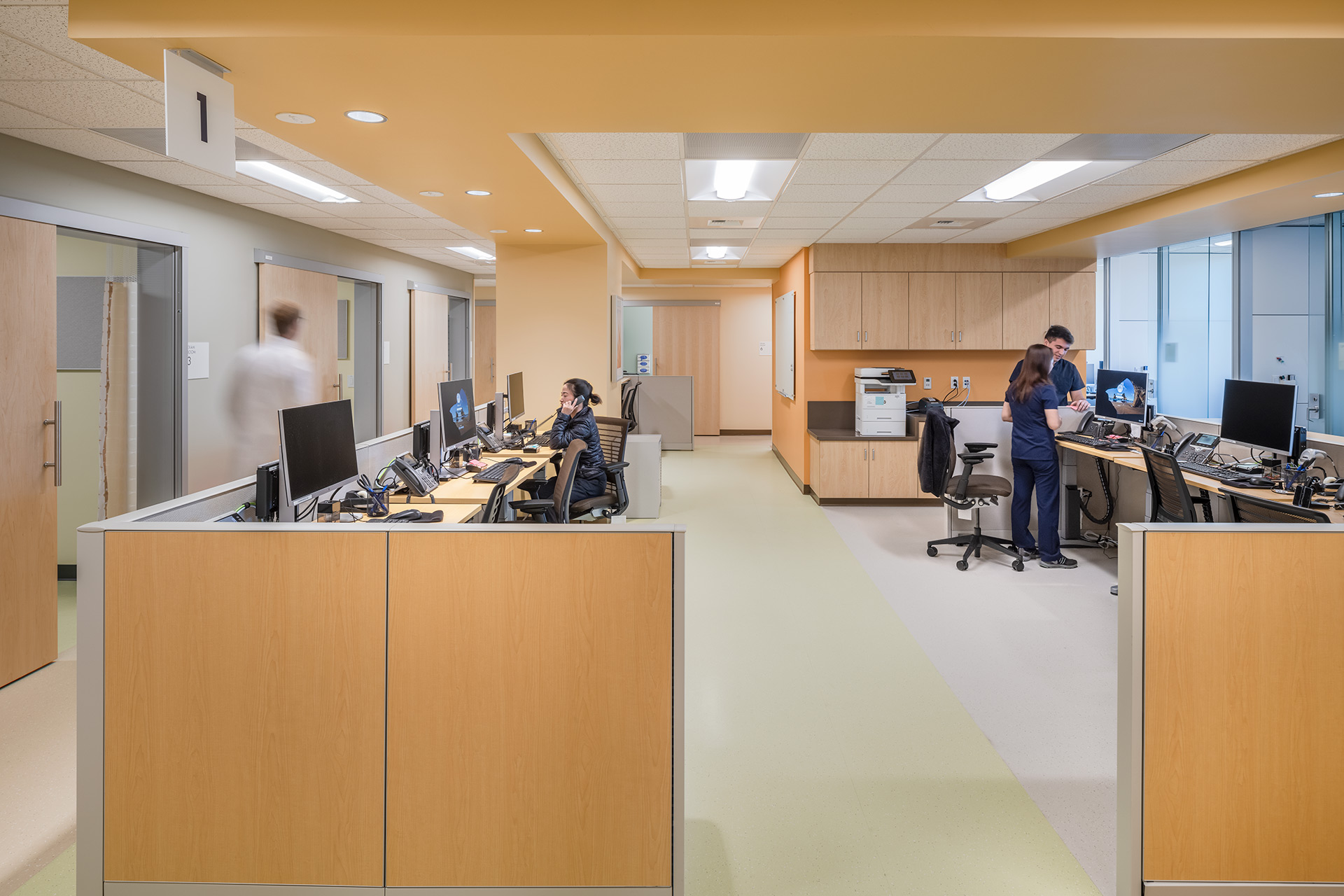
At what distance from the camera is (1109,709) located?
3143mm

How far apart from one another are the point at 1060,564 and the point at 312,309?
6039 millimetres

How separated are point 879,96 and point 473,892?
8.83ft

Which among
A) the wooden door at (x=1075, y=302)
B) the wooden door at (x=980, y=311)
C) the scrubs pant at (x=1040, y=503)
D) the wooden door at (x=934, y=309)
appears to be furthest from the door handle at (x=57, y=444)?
the wooden door at (x=1075, y=302)

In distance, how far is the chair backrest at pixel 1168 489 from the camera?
12.5 ft

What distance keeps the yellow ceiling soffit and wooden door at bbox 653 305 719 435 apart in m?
6.30

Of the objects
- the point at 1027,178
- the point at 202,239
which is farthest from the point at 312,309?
the point at 1027,178

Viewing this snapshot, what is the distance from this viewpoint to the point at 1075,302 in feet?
24.1

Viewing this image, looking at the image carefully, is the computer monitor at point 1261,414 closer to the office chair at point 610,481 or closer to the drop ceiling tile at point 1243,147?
the drop ceiling tile at point 1243,147

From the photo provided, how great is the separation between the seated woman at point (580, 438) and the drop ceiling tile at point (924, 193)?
7.42ft

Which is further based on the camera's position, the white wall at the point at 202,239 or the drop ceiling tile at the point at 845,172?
the drop ceiling tile at the point at 845,172

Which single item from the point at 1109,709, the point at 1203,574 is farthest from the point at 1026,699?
the point at 1203,574

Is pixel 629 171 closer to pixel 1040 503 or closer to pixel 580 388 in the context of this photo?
pixel 580 388

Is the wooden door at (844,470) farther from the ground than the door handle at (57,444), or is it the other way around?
the door handle at (57,444)

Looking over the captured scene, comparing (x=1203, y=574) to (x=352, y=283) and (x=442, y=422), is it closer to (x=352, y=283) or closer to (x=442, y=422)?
(x=442, y=422)
